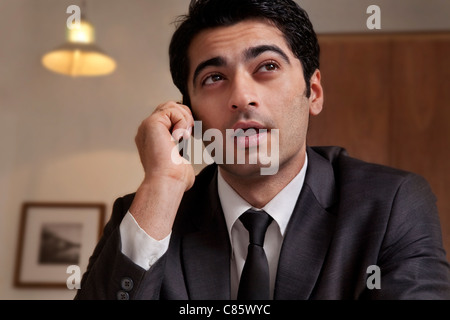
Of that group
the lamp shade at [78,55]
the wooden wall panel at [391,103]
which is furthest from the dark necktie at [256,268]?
the lamp shade at [78,55]

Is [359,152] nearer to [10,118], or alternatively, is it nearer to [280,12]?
[280,12]

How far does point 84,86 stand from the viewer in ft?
9.36

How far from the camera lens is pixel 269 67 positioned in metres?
1.12

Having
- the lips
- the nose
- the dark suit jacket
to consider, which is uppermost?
the nose

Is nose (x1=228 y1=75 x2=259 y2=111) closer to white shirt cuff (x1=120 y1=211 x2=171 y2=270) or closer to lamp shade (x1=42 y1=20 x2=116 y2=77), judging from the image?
white shirt cuff (x1=120 y1=211 x2=171 y2=270)

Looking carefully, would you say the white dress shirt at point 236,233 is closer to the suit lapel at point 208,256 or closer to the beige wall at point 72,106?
the suit lapel at point 208,256

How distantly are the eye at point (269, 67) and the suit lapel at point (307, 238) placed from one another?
0.24m

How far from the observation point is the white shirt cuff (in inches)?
36.3

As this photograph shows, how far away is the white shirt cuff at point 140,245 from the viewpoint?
3.02 feet

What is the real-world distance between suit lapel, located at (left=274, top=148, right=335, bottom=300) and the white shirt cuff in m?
0.23

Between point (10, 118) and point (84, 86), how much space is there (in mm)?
465

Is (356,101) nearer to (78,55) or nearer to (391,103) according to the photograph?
(391,103)

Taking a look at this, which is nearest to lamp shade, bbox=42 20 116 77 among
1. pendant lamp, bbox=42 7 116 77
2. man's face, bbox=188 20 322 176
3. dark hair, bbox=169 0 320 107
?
pendant lamp, bbox=42 7 116 77

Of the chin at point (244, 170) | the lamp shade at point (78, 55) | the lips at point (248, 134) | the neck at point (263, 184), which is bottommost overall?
the neck at point (263, 184)
